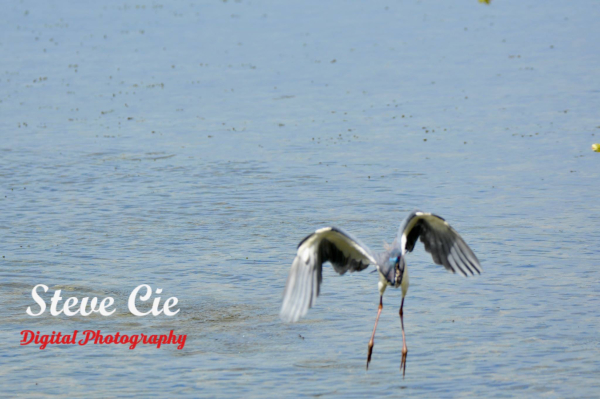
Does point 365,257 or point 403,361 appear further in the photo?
point 403,361

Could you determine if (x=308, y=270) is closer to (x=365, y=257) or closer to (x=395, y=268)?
(x=365, y=257)

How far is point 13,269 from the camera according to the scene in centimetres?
2005

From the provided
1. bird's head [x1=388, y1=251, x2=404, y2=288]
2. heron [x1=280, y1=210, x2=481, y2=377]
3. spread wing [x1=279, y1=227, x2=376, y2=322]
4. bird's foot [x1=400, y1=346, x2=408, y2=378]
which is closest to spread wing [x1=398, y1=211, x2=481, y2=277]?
heron [x1=280, y1=210, x2=481, y2=377]

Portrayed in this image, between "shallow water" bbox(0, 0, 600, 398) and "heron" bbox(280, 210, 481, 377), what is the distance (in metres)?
1.67

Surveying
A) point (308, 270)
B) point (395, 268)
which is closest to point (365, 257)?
point (395, 268)

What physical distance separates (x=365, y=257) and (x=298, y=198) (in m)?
11.8

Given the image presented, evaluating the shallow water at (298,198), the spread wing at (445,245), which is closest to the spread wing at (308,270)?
the spread wing at (445,245)

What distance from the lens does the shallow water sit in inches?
605

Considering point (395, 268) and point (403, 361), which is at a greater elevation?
point (395, 268)

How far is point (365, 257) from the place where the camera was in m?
13.6

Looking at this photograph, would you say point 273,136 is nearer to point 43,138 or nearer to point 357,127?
point 357,127

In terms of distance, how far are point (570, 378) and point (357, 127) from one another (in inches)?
784

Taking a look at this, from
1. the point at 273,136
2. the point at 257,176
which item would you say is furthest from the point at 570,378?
the point at 273,136

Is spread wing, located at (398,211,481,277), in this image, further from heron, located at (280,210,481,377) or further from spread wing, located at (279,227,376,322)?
spread wing, located at (279,227,376,322)
